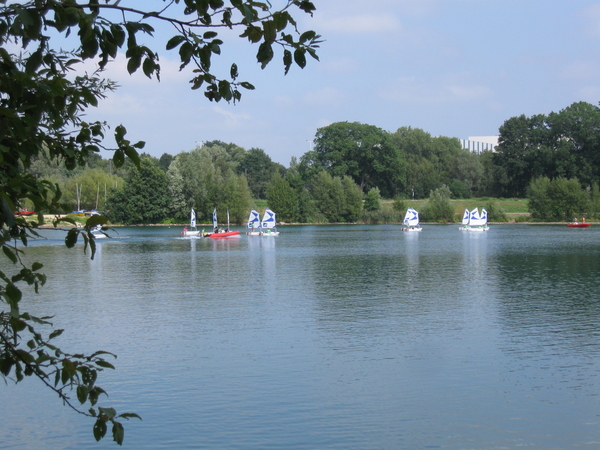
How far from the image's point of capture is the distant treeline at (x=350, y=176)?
9725 centimetres

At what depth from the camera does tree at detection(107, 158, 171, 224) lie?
95.1m

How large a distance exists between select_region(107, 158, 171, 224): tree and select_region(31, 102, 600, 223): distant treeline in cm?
15

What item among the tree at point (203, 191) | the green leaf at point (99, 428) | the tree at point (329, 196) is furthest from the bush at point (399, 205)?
the green leaf at point (99, 428)

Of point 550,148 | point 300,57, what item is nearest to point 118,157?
point 300,57

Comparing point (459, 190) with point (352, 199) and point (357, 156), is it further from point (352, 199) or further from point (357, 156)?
point (352, 199)

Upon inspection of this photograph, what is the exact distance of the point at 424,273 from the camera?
35.7 m

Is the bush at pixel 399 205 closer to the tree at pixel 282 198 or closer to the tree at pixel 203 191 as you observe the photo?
the tree at pixel 282 198

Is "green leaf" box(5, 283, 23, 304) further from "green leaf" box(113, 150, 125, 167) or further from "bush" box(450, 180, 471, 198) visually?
"bush" box(450, 180, 471, 198)

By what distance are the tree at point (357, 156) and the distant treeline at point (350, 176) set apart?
19cm

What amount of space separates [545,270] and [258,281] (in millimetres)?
16422

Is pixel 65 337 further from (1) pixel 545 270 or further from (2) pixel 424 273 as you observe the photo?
(1) pixel 545 270

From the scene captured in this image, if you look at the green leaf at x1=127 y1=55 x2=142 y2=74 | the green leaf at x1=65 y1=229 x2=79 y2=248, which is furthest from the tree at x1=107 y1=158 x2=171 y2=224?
the green leaf at x1=127 y1=55 x2=142 y2=74

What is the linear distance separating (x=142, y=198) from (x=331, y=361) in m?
83.4

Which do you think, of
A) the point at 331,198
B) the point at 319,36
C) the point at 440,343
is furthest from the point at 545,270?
the point at 331,198
